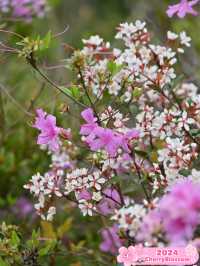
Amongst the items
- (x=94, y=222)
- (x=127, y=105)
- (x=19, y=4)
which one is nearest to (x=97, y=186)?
(x=127, y=105)

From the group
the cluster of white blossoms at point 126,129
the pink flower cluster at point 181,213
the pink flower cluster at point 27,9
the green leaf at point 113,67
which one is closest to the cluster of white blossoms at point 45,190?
the cluster of white blossoms at point 126,129

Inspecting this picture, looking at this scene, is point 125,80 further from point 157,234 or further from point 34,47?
point 157,234

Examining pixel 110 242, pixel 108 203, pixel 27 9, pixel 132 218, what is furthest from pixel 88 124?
pixel 27 9

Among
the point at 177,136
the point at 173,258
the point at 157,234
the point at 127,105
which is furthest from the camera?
the point at 127,105

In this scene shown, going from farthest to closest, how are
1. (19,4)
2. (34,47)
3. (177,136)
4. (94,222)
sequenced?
(19,4) < (94,222) < (177,136) < (34,47)

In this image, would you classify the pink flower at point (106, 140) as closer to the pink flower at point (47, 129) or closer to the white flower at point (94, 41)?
the pink flower at point (47, 129)

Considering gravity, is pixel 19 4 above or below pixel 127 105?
above

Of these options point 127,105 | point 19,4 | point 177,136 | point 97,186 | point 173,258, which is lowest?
point 173,258

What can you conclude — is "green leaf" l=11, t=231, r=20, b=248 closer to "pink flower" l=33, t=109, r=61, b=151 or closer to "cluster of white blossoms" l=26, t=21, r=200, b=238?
"cluster of white blossoms" l=26, t=21, r=200, b=238

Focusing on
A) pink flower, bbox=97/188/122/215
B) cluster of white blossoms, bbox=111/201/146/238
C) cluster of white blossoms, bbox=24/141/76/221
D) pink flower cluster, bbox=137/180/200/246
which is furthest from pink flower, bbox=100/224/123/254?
pink flower cluster, bbox=137/180/200/246

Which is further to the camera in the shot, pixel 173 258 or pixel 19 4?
pixel 19 4
